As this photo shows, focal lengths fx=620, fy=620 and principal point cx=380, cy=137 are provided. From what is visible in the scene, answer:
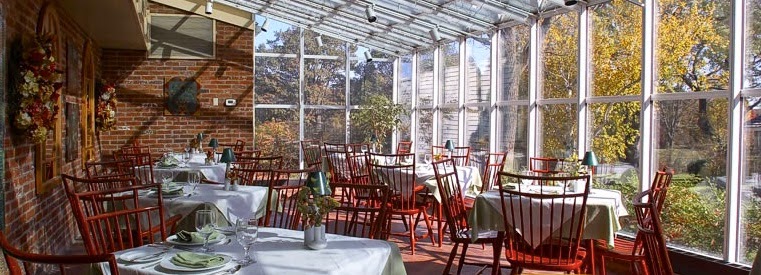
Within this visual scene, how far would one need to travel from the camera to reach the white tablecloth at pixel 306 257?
234 cm

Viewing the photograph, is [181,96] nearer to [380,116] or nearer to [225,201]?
[380,116]

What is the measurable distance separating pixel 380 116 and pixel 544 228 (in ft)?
24.6

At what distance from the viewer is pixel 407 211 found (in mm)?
5934

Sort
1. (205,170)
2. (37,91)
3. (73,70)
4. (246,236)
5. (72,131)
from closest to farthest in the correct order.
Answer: (246,236) → (37,91) → (205,170) → (72,131) → (73,70)

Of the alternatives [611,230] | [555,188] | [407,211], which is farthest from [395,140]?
[611,230]

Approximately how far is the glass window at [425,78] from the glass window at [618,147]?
4.92m

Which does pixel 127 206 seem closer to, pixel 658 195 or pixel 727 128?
pixel 658 195

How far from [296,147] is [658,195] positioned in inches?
329

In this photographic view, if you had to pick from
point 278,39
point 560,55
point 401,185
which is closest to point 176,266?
point 401,185

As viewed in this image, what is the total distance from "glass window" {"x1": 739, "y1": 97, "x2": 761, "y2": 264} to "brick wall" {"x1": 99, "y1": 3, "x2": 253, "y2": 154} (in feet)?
28.3

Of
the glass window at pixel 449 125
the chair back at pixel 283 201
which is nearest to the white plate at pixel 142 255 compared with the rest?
the chair back at pixel 283 201

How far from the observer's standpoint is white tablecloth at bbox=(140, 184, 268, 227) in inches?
165

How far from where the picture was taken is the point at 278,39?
1199 centimetres

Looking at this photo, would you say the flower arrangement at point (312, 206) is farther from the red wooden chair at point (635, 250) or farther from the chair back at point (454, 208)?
the red wooden chair at point (635, 250)
